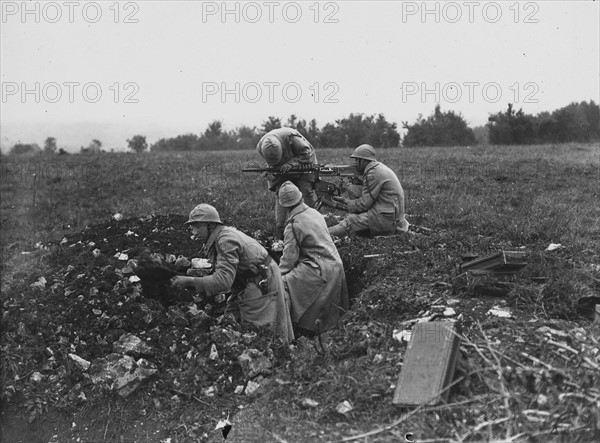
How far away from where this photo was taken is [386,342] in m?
5.39

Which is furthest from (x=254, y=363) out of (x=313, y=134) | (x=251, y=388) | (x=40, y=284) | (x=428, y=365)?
(x=313, y=134)

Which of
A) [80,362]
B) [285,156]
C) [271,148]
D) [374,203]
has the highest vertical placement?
[271,148]

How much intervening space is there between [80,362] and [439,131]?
3756 cm

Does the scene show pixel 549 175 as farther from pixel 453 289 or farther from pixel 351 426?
pixel 351 426

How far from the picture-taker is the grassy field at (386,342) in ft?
13.9

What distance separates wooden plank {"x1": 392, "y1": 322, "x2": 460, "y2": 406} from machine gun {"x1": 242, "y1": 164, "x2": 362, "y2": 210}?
4.43 m

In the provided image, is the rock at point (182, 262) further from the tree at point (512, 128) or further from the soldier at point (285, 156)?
the tree at point (512, 128)

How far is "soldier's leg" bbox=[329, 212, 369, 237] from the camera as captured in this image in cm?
952

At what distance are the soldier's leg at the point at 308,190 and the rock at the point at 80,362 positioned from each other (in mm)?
4293

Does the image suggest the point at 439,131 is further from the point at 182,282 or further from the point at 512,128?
the point at 182,282

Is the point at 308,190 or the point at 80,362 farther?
the point at 308,190

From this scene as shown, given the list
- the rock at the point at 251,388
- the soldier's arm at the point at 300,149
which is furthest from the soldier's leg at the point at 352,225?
the rock at the point at 251,388

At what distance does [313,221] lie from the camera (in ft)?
24.1

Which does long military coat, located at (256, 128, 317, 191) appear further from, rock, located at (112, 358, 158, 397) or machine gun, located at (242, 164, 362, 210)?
rock, located at (112, 358, 158, 397)
